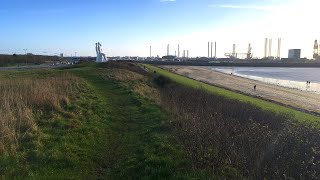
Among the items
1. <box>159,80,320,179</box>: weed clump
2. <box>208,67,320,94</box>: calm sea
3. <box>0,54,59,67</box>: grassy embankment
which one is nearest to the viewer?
<box>159,80,320,179</box>: weed clump

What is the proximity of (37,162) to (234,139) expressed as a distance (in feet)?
13.8

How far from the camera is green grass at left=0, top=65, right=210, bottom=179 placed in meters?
7.34

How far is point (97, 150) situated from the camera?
937 cm

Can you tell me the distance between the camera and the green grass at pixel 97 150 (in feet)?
24.1

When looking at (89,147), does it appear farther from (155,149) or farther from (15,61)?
(15,61)

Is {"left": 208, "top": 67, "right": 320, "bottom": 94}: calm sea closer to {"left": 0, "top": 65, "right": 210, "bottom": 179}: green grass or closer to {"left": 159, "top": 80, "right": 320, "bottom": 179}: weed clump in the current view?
{"left": 0, "top": 65, "right": 210, "bottom": 179}: green grass

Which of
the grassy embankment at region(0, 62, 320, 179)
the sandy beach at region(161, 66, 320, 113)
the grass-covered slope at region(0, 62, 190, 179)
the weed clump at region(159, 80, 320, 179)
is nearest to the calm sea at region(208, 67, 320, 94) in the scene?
the sandy beach at region(161, 66, 320, 113)

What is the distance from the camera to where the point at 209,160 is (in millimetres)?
7320

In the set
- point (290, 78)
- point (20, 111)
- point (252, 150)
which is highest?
point (20, 111)

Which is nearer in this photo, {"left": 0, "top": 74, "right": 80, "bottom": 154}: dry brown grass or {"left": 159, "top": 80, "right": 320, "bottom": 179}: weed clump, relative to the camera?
{"left": 159, "top": 80, "right": 320, "bottom": 179}: weed clump

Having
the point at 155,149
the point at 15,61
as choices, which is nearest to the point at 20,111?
the point at 155,149

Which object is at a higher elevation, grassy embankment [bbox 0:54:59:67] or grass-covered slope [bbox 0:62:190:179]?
grassy embankment [bbox 0:54:59:67]

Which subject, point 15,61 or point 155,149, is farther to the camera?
point 15,61

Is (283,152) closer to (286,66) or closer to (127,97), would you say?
(127,97)
